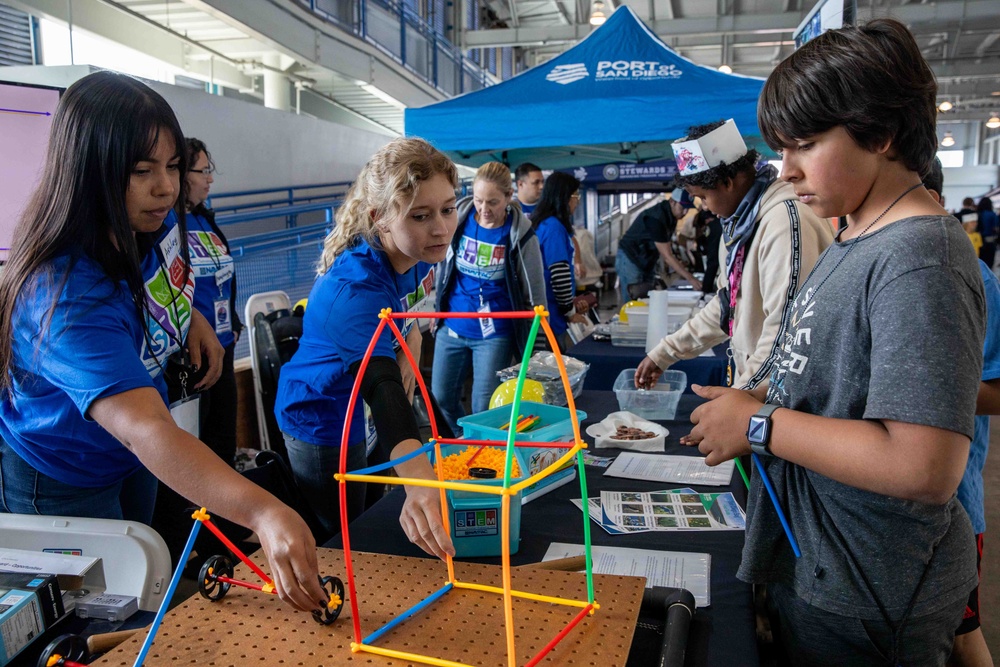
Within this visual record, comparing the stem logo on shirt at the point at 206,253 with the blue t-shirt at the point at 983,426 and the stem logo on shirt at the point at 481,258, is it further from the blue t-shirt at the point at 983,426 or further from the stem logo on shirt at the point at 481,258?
the blue t-shirt at the point at 983,426

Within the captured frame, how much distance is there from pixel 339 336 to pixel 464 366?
192 centimetres

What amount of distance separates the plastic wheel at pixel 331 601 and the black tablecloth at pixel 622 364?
2.16 meters

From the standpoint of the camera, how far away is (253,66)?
25.5 ft

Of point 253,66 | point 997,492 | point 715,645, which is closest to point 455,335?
→ point 715,645

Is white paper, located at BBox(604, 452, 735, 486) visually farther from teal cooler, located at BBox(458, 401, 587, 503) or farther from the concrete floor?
the concrete floor

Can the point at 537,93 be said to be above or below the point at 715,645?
above

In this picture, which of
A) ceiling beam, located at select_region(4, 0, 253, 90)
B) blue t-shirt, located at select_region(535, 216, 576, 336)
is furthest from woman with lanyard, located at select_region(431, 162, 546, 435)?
ceiling beam, located at select_region(4, 0, 253, 90)

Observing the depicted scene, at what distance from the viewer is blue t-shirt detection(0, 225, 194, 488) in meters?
0.93

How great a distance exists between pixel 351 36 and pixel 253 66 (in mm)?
1171

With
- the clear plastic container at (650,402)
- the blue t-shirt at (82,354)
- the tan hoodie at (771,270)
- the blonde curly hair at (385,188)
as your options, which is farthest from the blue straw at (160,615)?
the clear plastic container at (650,402)

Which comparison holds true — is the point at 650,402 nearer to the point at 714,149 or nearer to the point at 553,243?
the point at 714,149

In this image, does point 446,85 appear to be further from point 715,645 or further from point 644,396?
point 715,645

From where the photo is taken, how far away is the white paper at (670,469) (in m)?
1.54

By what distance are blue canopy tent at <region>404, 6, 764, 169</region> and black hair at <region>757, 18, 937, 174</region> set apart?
3113 millimetres
